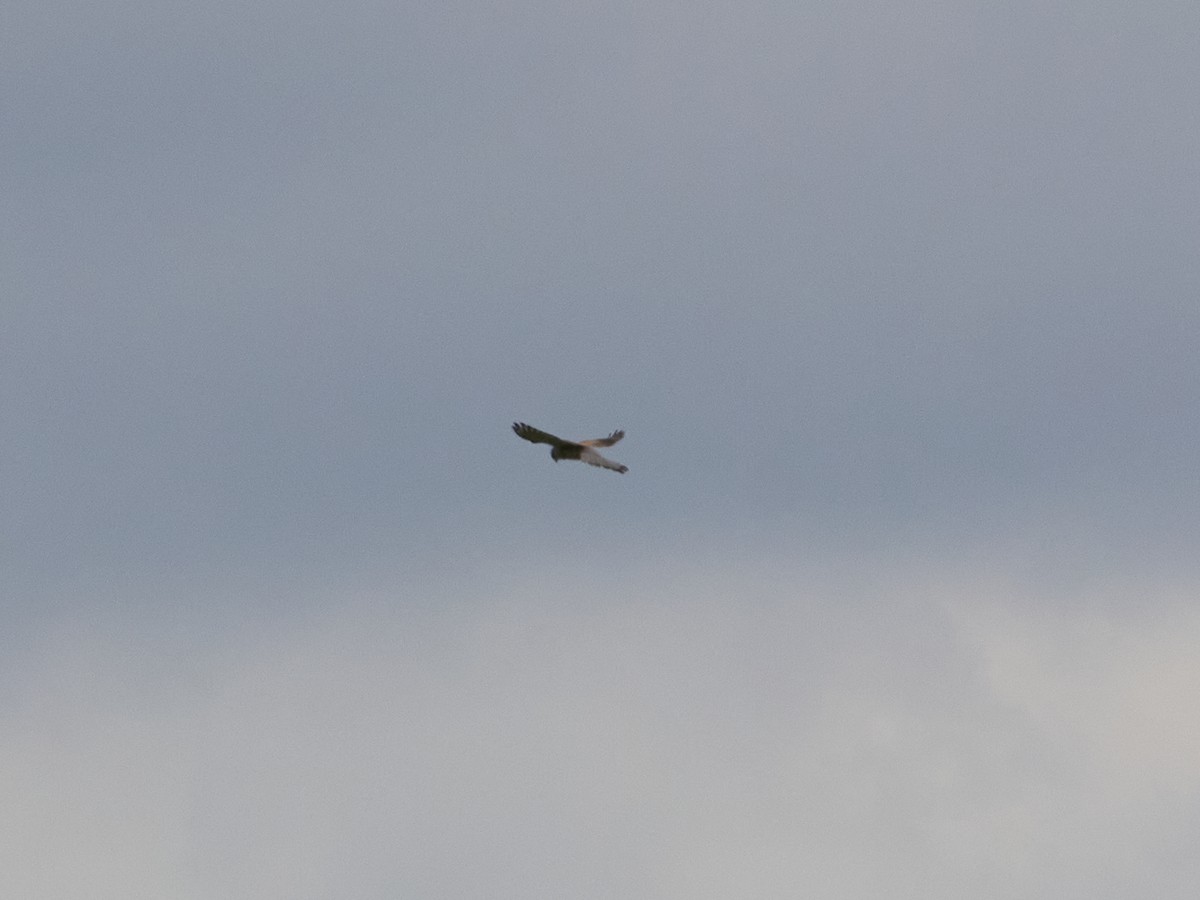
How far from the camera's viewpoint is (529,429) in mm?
80500

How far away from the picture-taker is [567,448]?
8156 cm

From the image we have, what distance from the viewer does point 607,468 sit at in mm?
80125

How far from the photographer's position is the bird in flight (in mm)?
80500

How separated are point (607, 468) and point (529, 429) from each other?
2.36 metres

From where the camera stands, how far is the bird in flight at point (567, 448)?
8050cm
